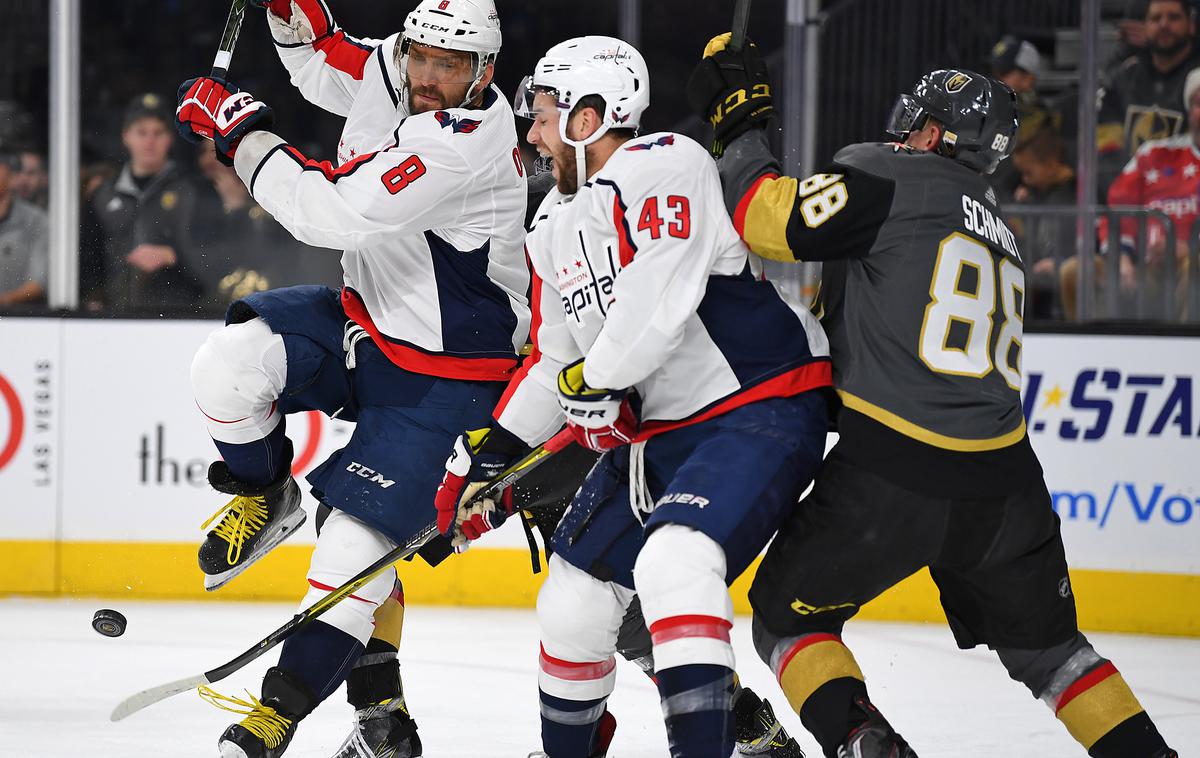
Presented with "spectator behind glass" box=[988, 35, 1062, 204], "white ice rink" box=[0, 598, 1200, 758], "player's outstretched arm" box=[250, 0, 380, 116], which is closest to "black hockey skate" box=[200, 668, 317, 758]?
"white ice rink" box=[0, 598, 1200, 758]

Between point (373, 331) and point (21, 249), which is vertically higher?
point (373, 331)

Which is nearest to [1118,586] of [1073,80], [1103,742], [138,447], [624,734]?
[1073,80]

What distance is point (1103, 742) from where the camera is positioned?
2.54 meters

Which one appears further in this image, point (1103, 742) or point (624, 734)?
point (624, 734)

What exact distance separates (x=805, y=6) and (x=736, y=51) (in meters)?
2.52

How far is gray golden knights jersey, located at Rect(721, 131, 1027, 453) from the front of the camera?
2.45 m

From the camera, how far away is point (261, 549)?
315 centimetres

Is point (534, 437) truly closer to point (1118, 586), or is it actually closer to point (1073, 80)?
point (1118, 586)

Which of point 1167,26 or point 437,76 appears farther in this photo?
point 1167,26

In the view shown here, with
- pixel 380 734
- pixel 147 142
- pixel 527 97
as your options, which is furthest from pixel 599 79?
pixel 147 142

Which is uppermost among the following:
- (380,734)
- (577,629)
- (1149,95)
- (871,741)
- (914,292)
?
(1149,95)

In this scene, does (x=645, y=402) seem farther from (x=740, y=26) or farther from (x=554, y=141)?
(x=740, y=26)

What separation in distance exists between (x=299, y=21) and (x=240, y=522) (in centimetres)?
100

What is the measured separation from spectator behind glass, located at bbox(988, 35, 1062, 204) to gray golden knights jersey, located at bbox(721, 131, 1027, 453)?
8.68 ft
